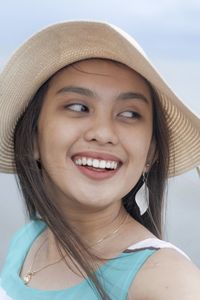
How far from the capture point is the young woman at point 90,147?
1307 millimetres

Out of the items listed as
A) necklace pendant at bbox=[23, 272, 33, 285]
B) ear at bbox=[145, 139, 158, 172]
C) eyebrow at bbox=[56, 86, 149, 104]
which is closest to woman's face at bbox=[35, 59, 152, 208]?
eyebrow at bbox=[56, 86, 149, 104]

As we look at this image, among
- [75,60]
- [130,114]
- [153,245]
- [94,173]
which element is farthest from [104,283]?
[75,60]

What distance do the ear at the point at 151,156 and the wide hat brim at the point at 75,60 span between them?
56 millimetres

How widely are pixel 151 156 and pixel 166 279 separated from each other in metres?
0.44

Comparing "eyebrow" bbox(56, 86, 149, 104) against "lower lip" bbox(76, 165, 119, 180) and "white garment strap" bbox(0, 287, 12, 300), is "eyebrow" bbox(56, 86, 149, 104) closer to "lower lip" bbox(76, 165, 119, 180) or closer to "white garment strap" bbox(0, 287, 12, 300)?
"lower lip" bbox(76, 165, 119, 180)

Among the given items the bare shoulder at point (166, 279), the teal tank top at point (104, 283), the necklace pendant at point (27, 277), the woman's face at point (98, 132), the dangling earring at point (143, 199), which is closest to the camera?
the bare shoulder at point (166, 279)

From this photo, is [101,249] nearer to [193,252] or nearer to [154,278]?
[154,278]

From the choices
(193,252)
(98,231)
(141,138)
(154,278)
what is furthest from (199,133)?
(193,252)

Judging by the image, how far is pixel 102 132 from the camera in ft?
4.37

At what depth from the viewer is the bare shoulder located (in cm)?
113

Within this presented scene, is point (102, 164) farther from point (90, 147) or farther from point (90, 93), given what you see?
point (90, 93)

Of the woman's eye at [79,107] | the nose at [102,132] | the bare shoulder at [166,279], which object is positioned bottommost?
the bare shoulder at [166,279]

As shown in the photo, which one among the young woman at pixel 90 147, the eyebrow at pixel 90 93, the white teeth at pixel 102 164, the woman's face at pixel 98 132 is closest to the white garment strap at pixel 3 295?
the young woman at pixel 90 147

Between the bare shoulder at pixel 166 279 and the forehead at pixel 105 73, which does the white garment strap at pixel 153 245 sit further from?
the forehead at pixel 105 73
